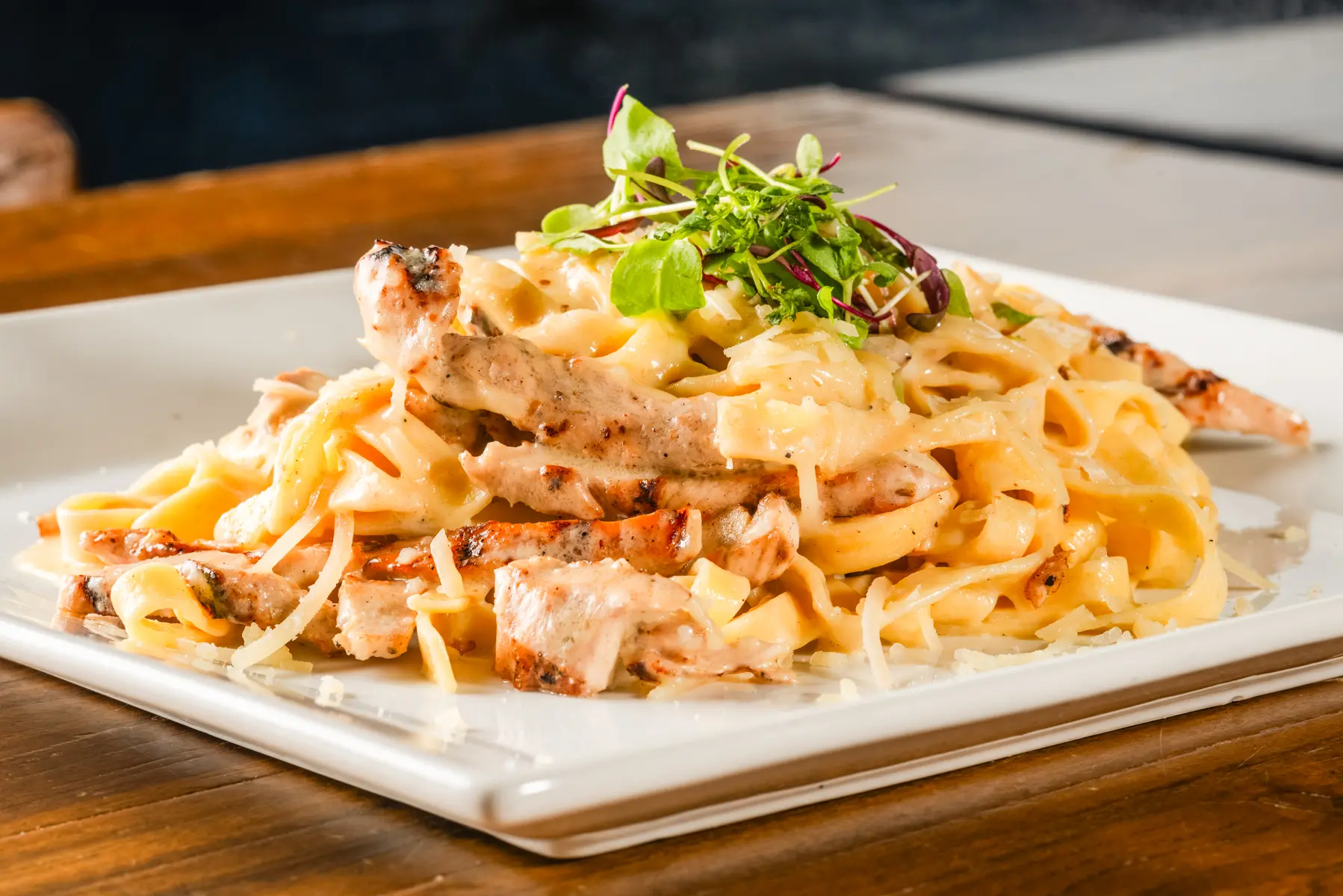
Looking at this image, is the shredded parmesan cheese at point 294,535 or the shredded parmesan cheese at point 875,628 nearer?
the shredded parmesan cheese at point 875,628

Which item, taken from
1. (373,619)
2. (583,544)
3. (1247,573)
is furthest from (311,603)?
(1247,573)

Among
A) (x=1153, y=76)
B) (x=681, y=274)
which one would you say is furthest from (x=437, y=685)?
(x=1153, y=76)

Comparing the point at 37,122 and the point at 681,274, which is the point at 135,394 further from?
the point at 37,122

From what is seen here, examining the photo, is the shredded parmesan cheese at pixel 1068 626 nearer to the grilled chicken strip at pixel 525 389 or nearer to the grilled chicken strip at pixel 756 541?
the grilled chicken strip at pixel 756 541

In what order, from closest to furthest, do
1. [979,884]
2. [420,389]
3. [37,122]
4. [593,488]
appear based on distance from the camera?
[979,884], [593,488], [420,389], [37,122]

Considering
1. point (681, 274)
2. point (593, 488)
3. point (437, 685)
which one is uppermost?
point (681, 274)

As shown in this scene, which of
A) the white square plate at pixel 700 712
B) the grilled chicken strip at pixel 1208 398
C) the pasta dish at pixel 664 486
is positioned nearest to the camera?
the white square plate at pixel 700 712

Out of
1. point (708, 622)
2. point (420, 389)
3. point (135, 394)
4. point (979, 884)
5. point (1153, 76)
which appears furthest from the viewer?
point (1153, 76)

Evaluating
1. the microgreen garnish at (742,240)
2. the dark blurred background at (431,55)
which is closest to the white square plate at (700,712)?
the microgreen garnish at (742,240)
